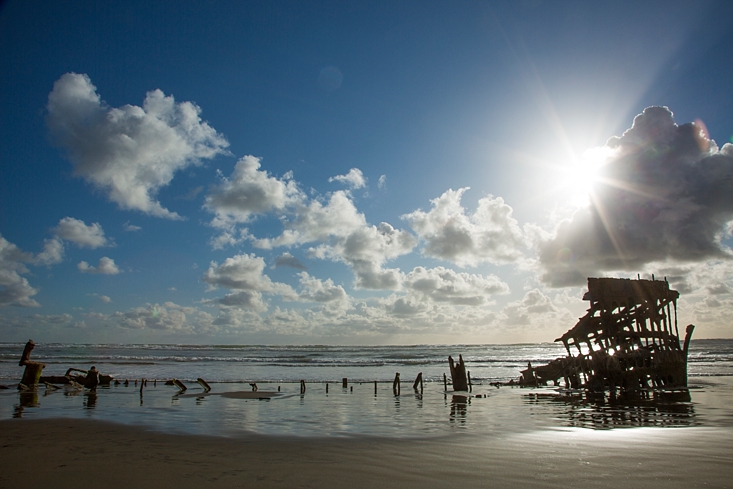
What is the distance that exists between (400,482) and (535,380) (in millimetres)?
31038

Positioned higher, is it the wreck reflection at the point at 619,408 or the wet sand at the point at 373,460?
the wet sand at the point at 373,460

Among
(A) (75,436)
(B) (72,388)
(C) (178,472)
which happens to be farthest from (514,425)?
(B) (72,388)

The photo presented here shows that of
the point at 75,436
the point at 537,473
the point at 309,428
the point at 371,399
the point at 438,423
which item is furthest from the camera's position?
the point at 371,399

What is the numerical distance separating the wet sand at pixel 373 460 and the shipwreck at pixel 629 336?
14415mm

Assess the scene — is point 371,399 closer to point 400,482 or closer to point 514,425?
point 514,425

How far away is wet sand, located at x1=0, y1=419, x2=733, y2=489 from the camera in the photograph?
8594 millimetres

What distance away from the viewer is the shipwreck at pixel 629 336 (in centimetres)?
2844

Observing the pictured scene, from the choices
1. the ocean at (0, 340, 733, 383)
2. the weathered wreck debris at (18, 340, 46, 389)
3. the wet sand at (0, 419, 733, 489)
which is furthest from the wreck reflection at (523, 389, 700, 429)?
the weathered wreck debris at (18, 340, 46, 389)

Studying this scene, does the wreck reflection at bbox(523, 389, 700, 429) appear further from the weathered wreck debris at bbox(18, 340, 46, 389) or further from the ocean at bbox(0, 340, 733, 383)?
the weathered wreck debris at bbox(18, 340, 46, 389)

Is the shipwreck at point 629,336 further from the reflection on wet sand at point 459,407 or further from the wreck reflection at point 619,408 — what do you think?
the reflection on wet sand at point 459,407

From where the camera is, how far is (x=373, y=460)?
10.4m

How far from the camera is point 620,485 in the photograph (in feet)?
26.6

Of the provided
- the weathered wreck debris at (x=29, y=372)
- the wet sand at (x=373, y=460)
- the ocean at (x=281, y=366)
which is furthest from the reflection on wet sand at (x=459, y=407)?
the weathered wreck debris at (x=29, y=372)

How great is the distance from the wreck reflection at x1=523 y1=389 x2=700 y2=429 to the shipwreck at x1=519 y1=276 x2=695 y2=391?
4.50 feet
